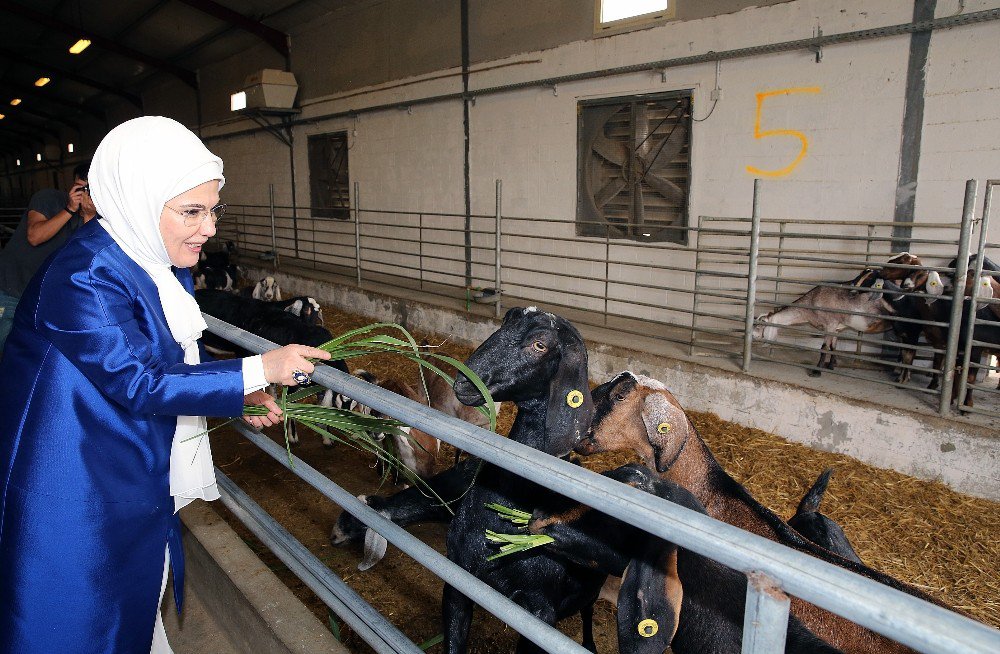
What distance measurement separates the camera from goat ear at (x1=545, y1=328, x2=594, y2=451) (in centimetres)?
225

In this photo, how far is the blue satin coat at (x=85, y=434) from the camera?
4.93 ft

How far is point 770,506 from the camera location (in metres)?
4.37

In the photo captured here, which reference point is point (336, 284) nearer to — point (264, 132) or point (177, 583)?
point (264, 132)

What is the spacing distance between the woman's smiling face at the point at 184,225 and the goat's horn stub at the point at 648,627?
4.48 ft

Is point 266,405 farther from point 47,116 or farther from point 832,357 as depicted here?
point 47,116

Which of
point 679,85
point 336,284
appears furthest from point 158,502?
point 336,284

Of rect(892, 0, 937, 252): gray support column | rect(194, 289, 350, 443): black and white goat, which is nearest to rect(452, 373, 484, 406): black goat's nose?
rect(194, 289, 350, 443): black and white goat

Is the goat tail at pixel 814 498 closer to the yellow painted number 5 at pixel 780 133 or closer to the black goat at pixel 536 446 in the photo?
the black goat at pixel 536 446

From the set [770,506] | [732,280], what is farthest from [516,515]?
[732,280]

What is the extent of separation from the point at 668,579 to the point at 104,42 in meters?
19.5

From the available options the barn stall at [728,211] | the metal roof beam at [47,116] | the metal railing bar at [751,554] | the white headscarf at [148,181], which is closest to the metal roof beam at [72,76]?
the metal roof beam at [47,116]

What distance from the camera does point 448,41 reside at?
9875mm

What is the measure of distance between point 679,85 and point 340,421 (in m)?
6.33

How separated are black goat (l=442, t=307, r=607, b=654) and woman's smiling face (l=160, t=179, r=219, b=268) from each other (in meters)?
0.88
